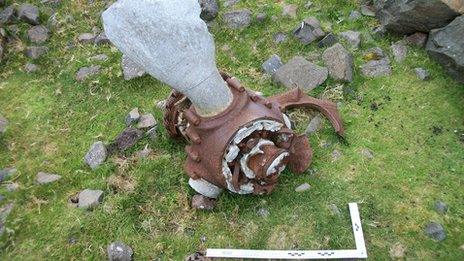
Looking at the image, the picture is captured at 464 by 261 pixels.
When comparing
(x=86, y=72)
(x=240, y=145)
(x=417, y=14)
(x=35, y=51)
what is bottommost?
(x=86, y=72)

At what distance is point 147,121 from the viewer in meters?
4.13

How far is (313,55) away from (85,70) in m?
2.19

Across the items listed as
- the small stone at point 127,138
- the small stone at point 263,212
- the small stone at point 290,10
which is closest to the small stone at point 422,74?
the small stone at point 290,10

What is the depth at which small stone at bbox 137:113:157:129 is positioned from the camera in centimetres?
410

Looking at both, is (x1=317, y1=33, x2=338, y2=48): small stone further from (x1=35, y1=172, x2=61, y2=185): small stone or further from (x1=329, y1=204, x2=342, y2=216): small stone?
(x1=35, y1=172, x2=61, y2=185): small stone

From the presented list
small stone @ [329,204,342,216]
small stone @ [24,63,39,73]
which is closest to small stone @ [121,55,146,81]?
small stone @ [24,63,39,73]

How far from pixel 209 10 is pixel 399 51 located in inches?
75.4

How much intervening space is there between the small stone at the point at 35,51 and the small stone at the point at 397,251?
376 centimetres

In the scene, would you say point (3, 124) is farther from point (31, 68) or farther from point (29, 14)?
point (29, 14)

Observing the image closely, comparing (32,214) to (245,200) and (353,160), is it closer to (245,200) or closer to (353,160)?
(245,200)

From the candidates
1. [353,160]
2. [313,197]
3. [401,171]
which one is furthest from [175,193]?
[401,171]

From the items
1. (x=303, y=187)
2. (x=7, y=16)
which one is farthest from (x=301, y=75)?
(x=7, y=16)

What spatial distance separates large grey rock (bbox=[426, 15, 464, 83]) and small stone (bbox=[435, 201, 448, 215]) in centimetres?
119

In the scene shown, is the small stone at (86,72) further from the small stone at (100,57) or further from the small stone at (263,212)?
the small stone at (263,212)
